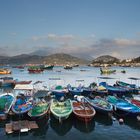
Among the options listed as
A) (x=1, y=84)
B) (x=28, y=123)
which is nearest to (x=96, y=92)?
(x=28, y=123)

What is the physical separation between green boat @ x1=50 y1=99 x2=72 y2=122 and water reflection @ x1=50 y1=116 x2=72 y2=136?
2.17 ft

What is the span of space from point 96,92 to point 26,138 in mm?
25336

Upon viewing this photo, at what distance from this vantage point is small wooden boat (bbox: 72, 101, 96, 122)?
24.9 metres

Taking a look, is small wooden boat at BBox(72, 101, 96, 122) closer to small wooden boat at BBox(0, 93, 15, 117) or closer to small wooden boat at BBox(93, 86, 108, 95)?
small wooden boat at BBox(0, 93, 15, 117)

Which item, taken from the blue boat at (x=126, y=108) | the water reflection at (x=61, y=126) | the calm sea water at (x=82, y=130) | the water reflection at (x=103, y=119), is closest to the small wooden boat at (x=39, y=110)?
the calm sea water at (x=82, y=130)

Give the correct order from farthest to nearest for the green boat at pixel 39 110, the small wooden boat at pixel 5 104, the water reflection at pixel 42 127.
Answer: the small wooden boat at pixel 5 104
the green boat at pixel 39 110
the water reflection at pixel 42 127

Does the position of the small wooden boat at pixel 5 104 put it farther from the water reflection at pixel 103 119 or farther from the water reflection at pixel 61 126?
the water reflection at pixel 103 119

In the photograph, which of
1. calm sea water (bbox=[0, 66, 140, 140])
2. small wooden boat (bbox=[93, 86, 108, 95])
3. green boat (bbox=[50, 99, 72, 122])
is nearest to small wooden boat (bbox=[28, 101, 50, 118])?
green boat (bbox=[50, 99, 72, 122])

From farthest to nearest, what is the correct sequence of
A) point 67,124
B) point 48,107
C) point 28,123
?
point 48,107
point 67,124
point 28,123

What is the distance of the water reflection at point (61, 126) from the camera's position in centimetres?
2320

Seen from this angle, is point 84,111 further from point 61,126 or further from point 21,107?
point 21,107

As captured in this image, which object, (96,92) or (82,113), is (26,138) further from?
(96,92)

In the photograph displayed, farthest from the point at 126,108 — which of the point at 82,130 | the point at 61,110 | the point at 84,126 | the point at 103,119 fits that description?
the point at 61,110

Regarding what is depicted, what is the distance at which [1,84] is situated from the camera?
213 ft
